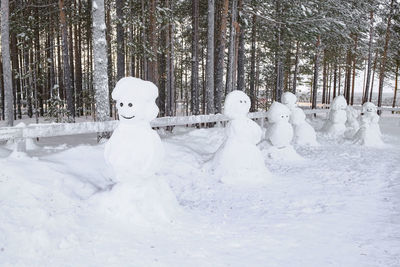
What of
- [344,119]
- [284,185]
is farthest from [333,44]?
[284,185]

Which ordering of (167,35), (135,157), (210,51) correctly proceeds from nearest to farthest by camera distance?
1. (135,157)
2. (210,51)
3. (167,35)

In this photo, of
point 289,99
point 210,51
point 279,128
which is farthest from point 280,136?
point 210,51

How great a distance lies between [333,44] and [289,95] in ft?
34.6

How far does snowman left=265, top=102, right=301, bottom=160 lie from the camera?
928 centimetres

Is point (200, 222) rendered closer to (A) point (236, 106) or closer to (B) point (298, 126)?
(A) point (236, 106)

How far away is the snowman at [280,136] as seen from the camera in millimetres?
9280

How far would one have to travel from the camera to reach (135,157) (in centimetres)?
469

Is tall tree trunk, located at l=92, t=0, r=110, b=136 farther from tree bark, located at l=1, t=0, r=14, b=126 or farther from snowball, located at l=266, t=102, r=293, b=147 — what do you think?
snowball, located at l=266, t=102, r=293, b=147

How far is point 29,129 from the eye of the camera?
5.75 meters

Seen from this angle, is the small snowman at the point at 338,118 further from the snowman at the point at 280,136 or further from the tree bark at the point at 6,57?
the tree bark at the point at 6,57

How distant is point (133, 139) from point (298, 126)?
330 inches

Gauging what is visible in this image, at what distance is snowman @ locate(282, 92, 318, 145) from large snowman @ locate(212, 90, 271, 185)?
4.28 m

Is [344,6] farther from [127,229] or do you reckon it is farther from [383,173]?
[127,229]

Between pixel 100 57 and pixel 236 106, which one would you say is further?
pixel 100 57
